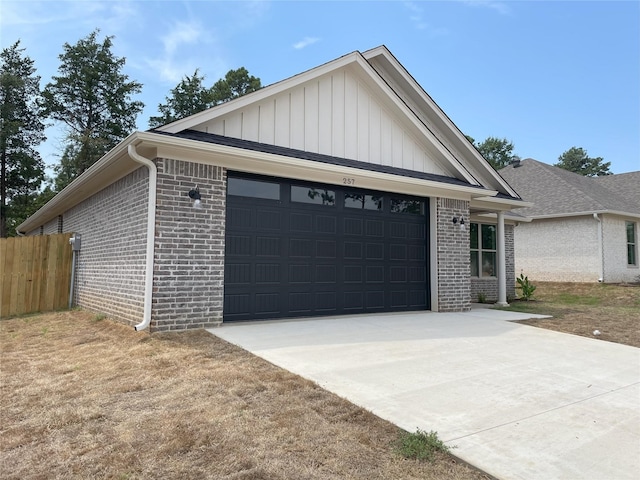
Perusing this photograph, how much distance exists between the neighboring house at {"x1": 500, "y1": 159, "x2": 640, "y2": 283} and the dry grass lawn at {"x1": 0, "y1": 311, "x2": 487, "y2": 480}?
1680cm

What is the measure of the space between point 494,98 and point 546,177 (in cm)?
775

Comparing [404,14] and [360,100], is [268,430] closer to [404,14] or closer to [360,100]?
[360,100]

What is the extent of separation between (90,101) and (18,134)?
5.08 metres

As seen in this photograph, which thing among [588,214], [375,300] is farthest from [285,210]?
[588,214]

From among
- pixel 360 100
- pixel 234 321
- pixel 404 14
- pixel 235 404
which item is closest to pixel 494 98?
pixel 404 14

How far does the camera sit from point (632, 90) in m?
16.2

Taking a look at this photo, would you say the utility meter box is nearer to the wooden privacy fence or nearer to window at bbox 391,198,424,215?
the wooden privacy fence

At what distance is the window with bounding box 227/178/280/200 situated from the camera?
291 inches

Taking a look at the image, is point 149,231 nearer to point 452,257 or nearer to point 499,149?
point 452,257

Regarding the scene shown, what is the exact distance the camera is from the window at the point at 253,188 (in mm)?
7391

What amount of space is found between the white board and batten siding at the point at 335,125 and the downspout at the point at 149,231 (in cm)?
129

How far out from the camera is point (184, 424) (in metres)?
3.13

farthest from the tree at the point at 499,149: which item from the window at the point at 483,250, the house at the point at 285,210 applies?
the house at the point at 285,210

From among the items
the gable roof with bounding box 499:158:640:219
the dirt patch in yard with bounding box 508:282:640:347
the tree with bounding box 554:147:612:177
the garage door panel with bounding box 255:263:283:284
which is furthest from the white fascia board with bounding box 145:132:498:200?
the tree with bounding box 554:147:612:177
